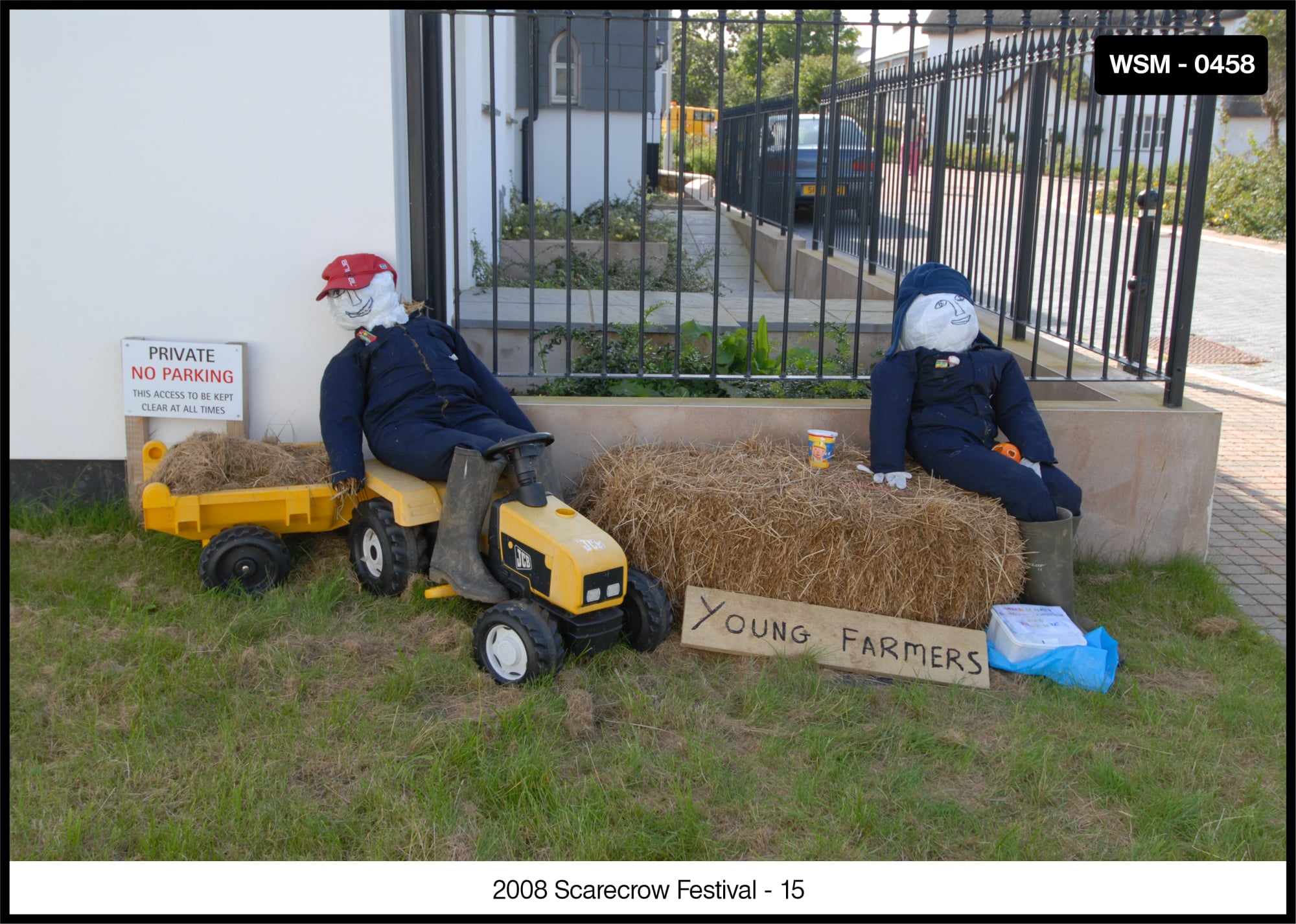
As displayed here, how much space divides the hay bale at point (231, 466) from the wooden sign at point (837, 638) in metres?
1.64

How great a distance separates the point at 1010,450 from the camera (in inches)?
165

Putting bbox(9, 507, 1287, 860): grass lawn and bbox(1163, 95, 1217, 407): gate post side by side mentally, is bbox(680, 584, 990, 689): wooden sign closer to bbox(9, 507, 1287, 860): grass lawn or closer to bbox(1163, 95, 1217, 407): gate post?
bbox(9, 507, 1287, 860): grass lawn

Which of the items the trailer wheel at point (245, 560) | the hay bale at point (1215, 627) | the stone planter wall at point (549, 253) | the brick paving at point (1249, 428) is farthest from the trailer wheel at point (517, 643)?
the stone planter wall at point (549, 253)

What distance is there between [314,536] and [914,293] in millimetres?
2799

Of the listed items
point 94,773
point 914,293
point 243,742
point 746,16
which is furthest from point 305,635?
point 746,16

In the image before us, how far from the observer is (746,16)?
4.53 metres

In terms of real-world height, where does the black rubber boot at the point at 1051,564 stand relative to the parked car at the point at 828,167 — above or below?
below

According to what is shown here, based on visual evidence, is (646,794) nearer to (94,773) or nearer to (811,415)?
(94,773)

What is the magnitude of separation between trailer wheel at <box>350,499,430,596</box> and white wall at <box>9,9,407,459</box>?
2.61 feet

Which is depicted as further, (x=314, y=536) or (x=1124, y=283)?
(x=1124, y=283)

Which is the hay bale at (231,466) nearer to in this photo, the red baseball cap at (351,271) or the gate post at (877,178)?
the red baseball cap at (351,271)

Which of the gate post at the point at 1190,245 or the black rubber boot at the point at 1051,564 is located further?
the gate post at the point at 1190,245

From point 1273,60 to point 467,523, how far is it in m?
28.7

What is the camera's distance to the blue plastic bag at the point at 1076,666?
3.50 m
